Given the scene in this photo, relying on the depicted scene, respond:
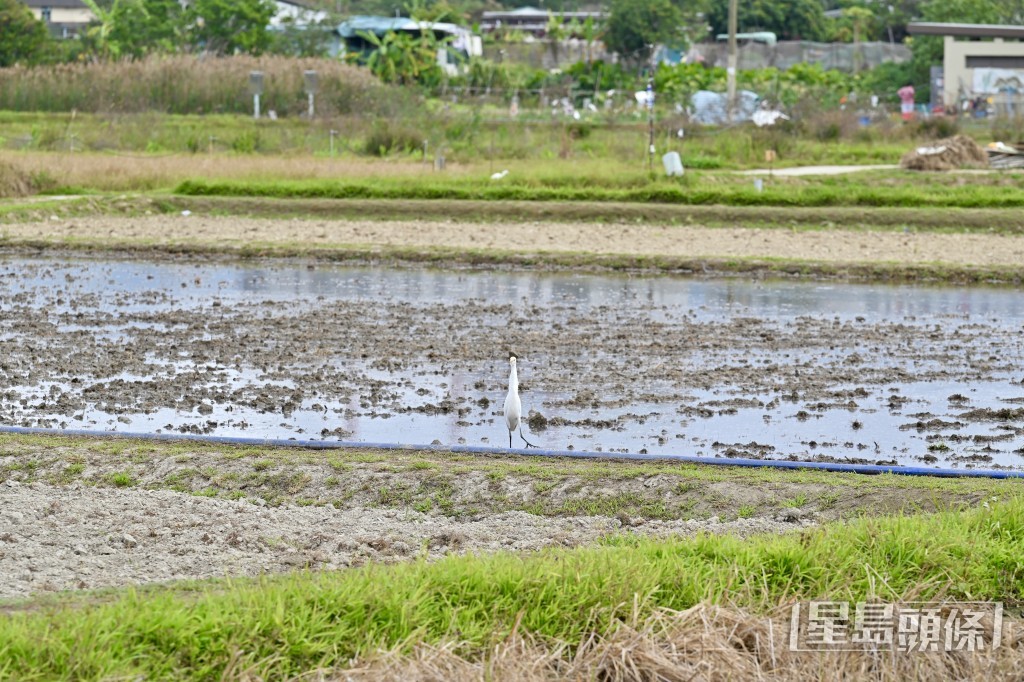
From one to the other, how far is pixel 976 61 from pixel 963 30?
138cm

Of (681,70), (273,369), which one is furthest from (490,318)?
(681,70)

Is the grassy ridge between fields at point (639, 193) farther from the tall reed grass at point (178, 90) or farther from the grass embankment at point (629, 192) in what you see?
the tall reed grass at point (178, 90)

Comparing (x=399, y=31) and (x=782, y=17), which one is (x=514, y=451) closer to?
(x=399, y=31)

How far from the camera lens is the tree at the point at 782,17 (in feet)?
222

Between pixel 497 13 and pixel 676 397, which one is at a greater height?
pixel 497 13

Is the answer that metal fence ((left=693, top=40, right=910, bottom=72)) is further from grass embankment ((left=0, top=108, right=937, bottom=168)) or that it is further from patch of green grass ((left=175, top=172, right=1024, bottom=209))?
patch of green grass ((left=175, top=172, right=1024, bottom=209))

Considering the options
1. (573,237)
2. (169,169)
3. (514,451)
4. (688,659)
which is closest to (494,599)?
(688,659)

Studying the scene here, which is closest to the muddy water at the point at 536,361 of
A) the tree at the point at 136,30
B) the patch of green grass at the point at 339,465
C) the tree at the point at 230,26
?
the patch of green grass at the point at 339,465

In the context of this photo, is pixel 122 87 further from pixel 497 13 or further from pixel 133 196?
pixel 497 13

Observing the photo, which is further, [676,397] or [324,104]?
[324,104]

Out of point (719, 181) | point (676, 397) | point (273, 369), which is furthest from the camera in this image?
point (719, 181)

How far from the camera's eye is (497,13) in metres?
79.7

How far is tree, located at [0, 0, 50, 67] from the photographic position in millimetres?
42500

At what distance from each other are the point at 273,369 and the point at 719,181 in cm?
1535
